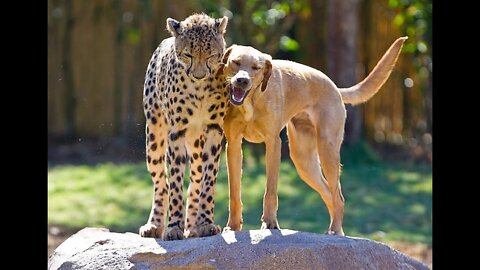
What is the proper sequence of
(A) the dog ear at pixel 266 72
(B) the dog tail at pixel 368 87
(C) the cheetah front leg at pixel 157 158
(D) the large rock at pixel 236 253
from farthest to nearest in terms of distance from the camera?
(B) the dog tail at pixel 368 87, (C) the cheetah front leg at pixel 157 158, (A) the dog ear at pixel 266 72, (D) the large rock at pixel 236 253

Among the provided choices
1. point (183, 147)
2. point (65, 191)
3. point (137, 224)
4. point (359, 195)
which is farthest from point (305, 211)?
point (183, 147)

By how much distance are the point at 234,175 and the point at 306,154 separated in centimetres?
92

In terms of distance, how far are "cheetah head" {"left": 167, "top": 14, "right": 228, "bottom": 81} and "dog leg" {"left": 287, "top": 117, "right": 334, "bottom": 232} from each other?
1126mm

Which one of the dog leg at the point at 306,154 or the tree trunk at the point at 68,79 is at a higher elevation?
the tree trunk at the point at 68,79

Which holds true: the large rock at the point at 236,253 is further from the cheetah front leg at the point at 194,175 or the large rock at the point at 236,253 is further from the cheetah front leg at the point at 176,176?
the cheetah front leg at the point at 194,175

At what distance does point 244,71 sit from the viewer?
6422 millimetres

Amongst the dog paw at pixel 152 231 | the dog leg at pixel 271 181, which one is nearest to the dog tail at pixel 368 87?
the dog leg at pixel 271 181

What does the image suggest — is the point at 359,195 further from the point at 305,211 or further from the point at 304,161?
the point at 304,161

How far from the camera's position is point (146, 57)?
1641 cm

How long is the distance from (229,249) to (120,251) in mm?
741

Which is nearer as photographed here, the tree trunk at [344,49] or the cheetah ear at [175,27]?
the cheetah ear at [175,27]

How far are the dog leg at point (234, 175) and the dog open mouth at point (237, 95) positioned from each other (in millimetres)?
561

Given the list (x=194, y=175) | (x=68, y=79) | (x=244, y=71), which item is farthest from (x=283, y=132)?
(x=244, y=71)

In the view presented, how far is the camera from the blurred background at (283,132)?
12320 mm
